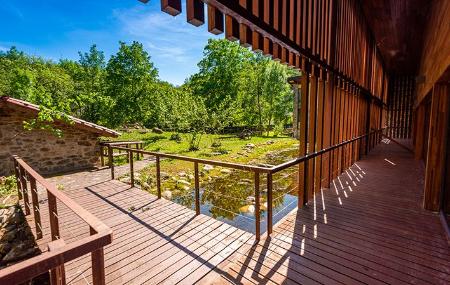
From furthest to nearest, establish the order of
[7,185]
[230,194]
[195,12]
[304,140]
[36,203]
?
[230,194]
[7,185]
[304,140]
[36,203]
[195,12]

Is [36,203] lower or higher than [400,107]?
lower

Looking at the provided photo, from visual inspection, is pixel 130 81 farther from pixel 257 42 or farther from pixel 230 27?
pixel 230 27

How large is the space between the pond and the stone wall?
3356 millimetres

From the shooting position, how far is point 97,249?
51.2 inches

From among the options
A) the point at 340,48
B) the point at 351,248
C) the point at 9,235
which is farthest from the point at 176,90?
the point at 351,248

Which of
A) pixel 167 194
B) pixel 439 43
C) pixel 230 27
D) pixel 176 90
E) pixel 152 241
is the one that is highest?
pixel 176 90

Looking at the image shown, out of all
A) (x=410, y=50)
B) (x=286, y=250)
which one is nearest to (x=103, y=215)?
(x=286, y=250)

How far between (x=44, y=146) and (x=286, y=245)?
30.1ft

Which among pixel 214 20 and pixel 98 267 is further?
pixel 214 20

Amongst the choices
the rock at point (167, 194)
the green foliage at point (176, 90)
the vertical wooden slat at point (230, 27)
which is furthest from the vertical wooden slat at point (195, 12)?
the green foliage at point (176, 90)

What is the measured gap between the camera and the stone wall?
25.4 ft

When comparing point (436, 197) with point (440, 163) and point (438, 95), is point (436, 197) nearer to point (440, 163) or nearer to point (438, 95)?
point (440, 163)

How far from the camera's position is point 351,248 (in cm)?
285

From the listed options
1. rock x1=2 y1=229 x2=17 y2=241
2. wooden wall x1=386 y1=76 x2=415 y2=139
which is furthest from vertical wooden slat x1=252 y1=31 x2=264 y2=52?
wooden wall x1=386 y1=76 x2=415 y2=139
